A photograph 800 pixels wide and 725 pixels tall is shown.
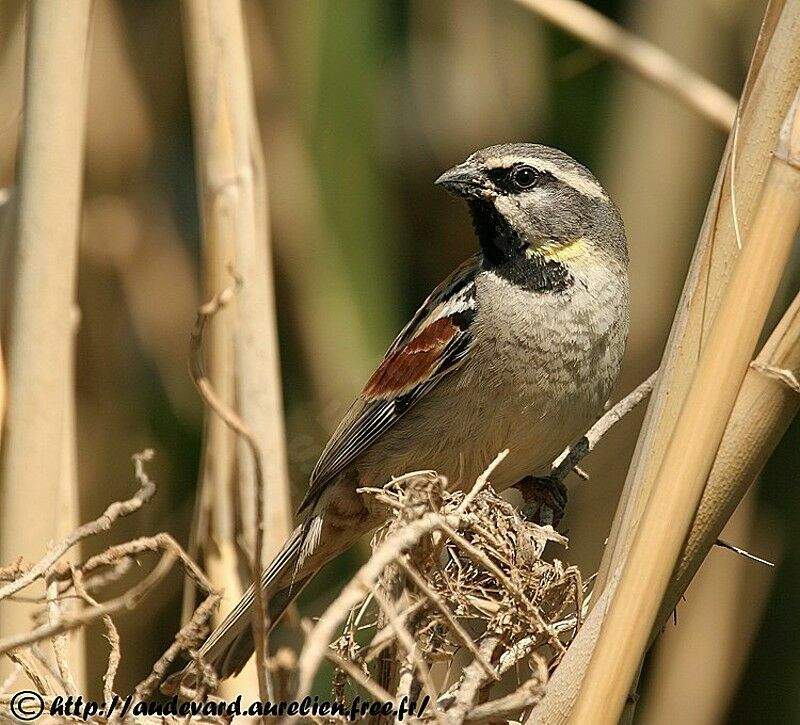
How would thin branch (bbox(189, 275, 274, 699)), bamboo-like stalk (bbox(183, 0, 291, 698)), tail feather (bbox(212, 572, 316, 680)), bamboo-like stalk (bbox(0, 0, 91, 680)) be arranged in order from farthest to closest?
tail feather (bbox(212, 572, 316, 680)) → bamboo-like stalk (bbox(183, 0, 291, 698)) → bamboo-like stalk (bbox(0, 0, 91, 680)) → thin branch (bbox(189, 275, 274, 699))

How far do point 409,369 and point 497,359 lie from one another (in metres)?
0.23

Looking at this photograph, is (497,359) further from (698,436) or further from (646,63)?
(698,436)

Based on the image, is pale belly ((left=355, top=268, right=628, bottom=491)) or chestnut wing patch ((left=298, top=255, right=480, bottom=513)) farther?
chestnut wing patch ((left=298, top=255, right=480, bottom=513))

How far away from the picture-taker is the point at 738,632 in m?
2.97

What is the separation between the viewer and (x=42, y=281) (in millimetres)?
1691

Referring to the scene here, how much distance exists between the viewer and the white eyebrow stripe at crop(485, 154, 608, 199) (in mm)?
2443

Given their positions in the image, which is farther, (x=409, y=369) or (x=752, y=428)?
(x=409, y=369)

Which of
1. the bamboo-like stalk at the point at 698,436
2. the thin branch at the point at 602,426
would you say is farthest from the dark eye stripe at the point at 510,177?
the bamboo-like stalk at the point at 698,436

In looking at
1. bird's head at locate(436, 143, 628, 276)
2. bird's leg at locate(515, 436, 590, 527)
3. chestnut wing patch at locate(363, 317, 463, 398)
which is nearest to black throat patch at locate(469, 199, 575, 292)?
bird's head at locate(436, 143, 628, 276)

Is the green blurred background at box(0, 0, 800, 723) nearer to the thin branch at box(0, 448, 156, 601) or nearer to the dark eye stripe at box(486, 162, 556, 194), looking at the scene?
the dark eye stripe at box(486, 162, 556, 194)

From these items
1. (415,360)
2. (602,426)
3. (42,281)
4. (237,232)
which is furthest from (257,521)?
(415,360)

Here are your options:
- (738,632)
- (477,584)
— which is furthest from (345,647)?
(738,632)

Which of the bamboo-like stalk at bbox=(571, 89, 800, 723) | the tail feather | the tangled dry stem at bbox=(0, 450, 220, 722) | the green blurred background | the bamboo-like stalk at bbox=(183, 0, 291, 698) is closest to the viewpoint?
the bamboo-like stalk at bbox=(571, 89, 800, 723)

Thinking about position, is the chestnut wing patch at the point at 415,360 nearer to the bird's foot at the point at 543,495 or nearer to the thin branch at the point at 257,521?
the bird's foot at the point at 543,495
